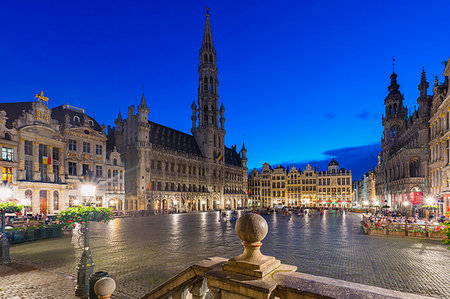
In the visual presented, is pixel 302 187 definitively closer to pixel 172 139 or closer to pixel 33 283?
pixel 172 139

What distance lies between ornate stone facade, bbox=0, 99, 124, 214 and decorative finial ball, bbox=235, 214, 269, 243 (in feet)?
112

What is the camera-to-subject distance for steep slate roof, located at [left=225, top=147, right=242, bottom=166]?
334 feet

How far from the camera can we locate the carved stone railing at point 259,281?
3348 millimetres

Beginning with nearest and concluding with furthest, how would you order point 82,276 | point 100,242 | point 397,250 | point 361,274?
point 82,276 → point 361,274 → point 397,250 → point 100,242

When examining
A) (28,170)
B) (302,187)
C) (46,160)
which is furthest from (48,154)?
(302,187)

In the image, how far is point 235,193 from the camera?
98188mm

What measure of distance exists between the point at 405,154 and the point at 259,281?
2146 inches

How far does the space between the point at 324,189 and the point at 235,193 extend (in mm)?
35767

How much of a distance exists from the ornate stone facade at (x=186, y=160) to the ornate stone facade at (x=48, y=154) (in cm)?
951

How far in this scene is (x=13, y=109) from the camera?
41688mm

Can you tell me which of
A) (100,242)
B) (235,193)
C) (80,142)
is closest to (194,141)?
(235,193)

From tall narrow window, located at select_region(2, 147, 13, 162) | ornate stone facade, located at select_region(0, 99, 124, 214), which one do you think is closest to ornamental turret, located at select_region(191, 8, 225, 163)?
ornate stone facade, located at select_region(0, 99, 124, 214)

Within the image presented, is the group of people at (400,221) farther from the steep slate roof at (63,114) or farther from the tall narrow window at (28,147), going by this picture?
the steep slate roof at (63,114)

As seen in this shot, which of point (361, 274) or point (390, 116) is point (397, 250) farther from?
point (390, 116)
